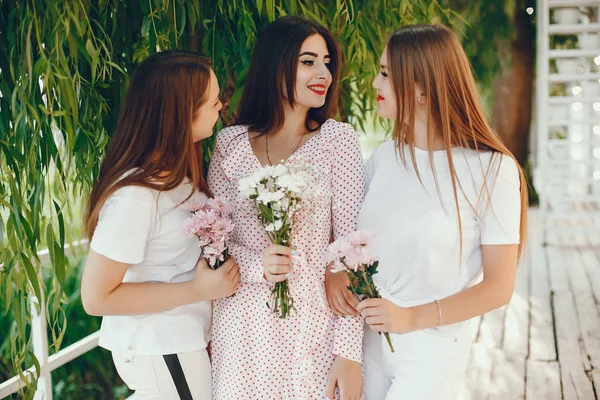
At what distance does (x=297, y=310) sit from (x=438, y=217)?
1.35ft

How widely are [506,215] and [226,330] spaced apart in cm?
74

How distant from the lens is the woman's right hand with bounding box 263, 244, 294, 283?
61.2 inches

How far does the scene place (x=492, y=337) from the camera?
4082 mm

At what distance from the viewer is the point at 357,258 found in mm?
1389

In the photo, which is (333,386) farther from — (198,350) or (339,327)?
(198,350)

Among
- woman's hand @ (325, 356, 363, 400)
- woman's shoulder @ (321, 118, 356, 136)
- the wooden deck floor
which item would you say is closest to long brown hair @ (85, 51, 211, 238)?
woman's shoulder @ (321, 118, 356, 136)

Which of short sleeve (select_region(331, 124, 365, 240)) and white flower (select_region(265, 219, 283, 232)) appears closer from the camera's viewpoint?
white flower (select_region(265, 219, 283, 232))

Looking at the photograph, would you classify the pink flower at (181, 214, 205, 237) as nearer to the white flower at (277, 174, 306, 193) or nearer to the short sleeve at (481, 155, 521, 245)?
the white flower at (277, 174, 306, 193)

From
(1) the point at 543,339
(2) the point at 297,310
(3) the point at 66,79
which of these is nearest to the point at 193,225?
(2) the point at 297,310

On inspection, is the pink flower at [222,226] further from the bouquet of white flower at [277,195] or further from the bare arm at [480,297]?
the bare arm at [480,297]

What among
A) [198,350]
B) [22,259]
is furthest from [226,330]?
[22,259]

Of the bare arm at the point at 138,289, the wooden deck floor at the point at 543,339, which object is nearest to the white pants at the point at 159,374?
the bare arm at the point at 138,289

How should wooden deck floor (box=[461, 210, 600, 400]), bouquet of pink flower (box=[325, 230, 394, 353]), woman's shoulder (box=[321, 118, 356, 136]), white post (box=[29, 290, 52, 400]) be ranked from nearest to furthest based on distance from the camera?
bouquet of pink flower (box=[325, 230, 394, 353]) → woman's shoulder (box=[321, 118, 356, 136]) → white post (box=[29, 290, 52, 400]) → wooden deck floor (box=[461, 210, 600, 400])

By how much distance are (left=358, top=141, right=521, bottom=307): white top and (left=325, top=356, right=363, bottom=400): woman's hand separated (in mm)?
188
